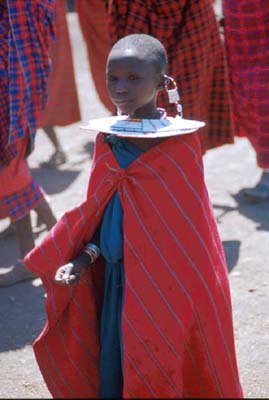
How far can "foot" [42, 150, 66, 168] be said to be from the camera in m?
7.03

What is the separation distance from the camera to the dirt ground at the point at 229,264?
3689 millimetres

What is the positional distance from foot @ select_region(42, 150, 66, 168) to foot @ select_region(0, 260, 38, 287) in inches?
94.0

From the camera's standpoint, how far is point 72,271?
111 inches

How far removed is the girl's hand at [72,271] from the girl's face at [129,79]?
0.53 meters

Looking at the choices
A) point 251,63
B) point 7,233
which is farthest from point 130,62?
point 7,233

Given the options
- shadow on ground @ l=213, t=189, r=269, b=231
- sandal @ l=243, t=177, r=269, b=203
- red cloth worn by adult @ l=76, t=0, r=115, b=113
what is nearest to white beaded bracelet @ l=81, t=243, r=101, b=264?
shadow on ground @ l=213, t=189, r=269, b=231

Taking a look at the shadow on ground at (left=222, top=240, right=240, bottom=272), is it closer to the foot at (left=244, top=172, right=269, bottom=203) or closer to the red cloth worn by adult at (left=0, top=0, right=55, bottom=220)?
the foot at (left=244, top=172, right=269, bottom=203)

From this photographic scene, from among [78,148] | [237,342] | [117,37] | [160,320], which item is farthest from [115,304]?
[78,148]

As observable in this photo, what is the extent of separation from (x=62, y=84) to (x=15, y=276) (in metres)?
2.75

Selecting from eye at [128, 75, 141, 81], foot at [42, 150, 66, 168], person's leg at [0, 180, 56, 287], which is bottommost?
foot at [42, 150, 66, 168]

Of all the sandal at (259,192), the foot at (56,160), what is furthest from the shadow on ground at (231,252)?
the foot at (56,160)

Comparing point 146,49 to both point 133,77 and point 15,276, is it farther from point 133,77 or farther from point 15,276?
point 15,276

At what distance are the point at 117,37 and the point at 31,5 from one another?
51 centimetres

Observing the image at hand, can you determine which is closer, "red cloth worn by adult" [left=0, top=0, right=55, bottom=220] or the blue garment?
the blue garment
